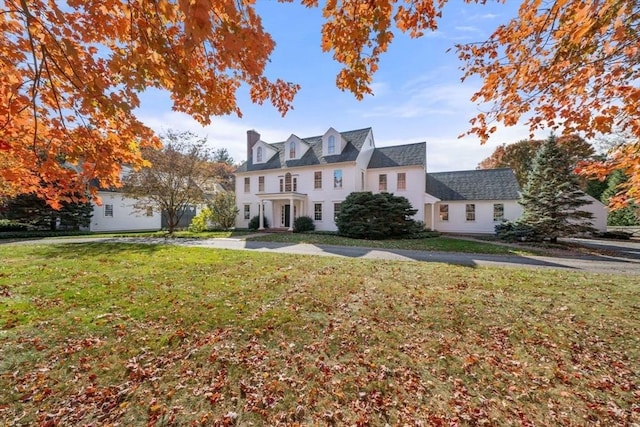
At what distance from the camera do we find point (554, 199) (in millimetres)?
16641

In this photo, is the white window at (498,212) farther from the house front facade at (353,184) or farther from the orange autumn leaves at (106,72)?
the orange autumn leaves at (106,72)

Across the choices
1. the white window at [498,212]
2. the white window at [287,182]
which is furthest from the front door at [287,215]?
the white window at [498,212]

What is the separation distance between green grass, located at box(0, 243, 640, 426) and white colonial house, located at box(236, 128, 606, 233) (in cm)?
1643

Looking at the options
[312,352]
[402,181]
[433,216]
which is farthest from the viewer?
[433,216]

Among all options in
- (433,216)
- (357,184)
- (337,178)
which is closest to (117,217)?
(337,178)

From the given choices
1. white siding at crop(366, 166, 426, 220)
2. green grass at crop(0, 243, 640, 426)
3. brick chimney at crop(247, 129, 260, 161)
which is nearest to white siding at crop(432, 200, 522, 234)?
white siding at crop(366, 166, 426, 220)

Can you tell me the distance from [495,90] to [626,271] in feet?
29.8

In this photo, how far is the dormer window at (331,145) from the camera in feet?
78.1

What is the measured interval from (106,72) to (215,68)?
148 centimetres

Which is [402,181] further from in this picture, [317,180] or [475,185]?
[475,185]

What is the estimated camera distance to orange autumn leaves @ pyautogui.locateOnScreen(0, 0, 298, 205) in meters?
3.14

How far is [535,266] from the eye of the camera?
32.1 feet

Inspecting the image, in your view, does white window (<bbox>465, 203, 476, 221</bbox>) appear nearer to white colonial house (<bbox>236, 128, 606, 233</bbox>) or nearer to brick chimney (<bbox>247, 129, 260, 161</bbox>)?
white colonial house (<bbox>236, 128, 606, 233</bbox>)

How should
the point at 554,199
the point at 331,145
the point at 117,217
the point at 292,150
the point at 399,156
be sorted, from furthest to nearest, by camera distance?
the point at 117,217, the point at 292,150, the point at 331,145, the point at 399,156, the point at 554,199
